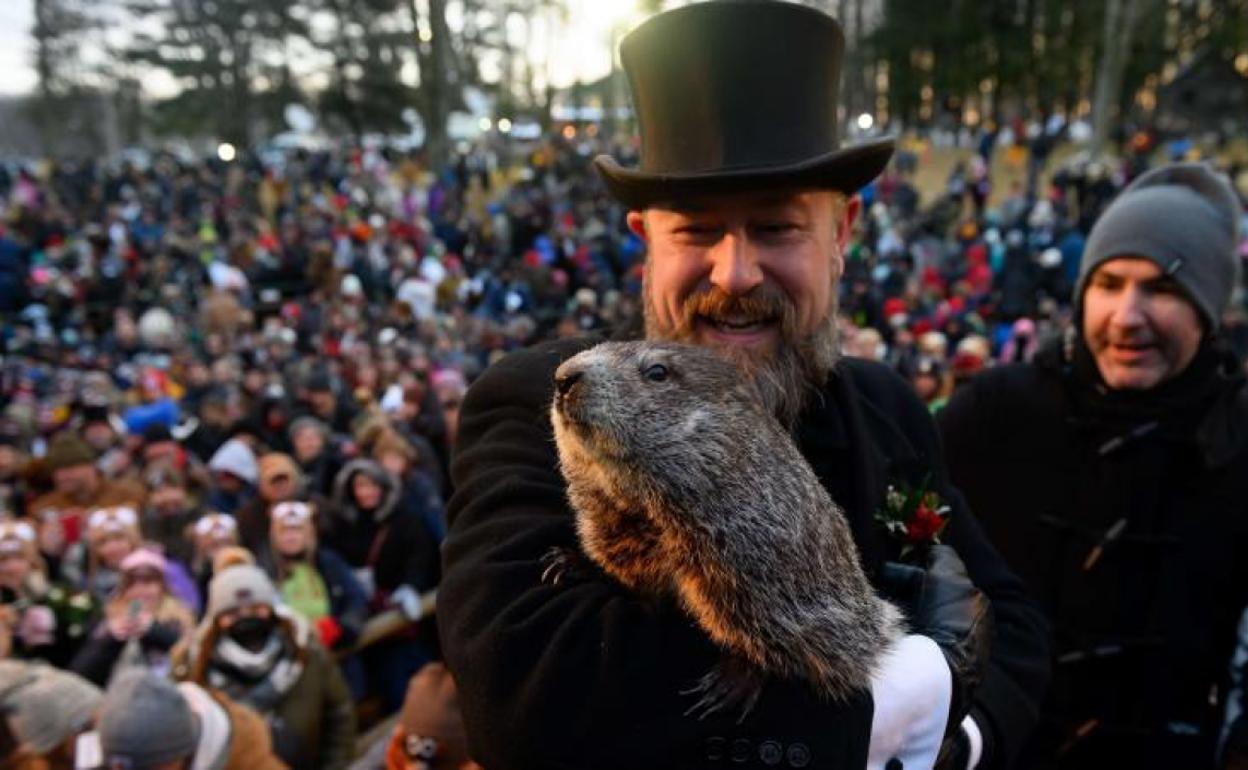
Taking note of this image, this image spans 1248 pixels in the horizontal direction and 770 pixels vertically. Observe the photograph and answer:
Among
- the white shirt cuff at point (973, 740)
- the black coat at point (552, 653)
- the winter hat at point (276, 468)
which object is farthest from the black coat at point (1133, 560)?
the winter hat at point (276, 468)

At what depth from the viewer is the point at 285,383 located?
33.4 ft

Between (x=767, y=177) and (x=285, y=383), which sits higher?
(x=767, y=177)

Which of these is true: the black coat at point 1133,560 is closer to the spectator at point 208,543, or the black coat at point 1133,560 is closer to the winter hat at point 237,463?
the spectator at point 208,543

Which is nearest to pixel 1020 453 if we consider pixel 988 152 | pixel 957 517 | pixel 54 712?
pixel 957 517

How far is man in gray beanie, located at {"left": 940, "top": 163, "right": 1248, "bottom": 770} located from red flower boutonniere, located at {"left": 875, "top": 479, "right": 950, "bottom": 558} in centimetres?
139

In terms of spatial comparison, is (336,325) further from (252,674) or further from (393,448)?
(252,674)

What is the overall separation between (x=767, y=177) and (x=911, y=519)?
708 mm

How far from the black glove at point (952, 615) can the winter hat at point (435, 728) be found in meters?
1.89

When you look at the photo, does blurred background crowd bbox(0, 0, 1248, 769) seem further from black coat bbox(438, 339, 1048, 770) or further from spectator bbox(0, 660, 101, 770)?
black coat bbox(438, 339, 1048, 770)

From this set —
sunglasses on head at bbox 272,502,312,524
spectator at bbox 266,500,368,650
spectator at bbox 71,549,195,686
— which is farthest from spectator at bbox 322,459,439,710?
spectator at bbox 71,549,195,686

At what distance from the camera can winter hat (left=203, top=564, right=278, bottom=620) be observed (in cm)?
404

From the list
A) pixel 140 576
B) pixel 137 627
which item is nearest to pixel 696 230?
pixel 137 627

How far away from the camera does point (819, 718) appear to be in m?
1.36

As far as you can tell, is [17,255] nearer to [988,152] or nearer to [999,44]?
[988,152]
